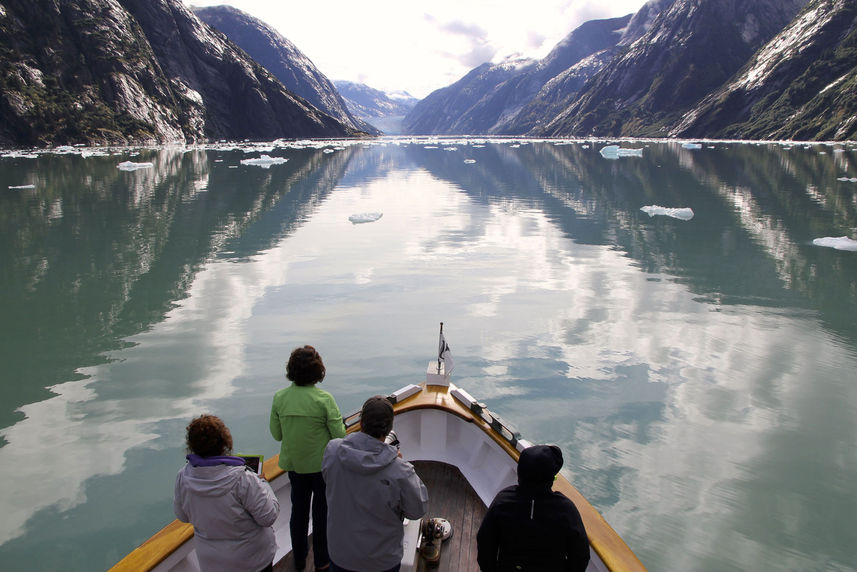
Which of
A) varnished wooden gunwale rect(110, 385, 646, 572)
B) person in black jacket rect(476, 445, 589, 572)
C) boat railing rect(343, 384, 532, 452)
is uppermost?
person in black jacket rect(476, 445, 589, 572)

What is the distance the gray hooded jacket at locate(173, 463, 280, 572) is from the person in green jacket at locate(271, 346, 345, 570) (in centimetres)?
79

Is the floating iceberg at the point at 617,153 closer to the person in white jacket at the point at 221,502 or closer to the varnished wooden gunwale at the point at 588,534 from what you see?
the varnished wooden gunwale at the point at 588,534

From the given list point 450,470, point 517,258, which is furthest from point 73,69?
point 450,470

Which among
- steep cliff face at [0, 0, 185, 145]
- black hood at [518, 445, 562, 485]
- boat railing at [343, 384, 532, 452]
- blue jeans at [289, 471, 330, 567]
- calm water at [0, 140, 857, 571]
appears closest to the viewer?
black hood at [518, 445, 562, 485]

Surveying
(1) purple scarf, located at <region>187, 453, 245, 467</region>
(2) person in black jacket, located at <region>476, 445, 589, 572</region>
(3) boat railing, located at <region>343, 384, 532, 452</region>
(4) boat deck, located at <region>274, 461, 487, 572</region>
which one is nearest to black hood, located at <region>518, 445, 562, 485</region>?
(2) person in black jacket, located at <region>476, 445, 589, 572</region>

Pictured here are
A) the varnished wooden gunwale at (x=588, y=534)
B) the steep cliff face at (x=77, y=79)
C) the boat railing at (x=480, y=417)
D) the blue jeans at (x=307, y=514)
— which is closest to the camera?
the varnished wooden gunwale at (x=588, y=534)

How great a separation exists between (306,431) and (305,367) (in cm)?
56

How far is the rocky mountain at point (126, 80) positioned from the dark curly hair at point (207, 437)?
335ft

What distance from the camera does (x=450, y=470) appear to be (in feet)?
21.4

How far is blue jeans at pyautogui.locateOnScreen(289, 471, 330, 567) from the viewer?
4.75 m

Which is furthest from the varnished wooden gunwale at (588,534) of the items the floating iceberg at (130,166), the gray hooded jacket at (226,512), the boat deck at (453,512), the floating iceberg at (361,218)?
the floating iceberg at (130,166)

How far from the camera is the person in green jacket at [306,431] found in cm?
445

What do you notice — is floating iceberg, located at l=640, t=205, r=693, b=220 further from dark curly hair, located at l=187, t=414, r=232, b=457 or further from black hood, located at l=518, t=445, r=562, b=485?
dark curly hair, located at l=187, t=414, r=232, b=457

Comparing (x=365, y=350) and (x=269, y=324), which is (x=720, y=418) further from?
(x=269, y=324)
